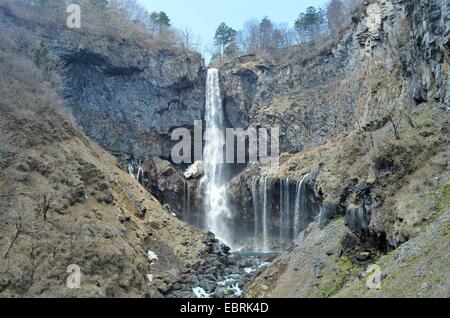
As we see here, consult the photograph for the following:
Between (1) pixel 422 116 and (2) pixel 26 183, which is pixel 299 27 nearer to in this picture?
(1) pixel 422 116

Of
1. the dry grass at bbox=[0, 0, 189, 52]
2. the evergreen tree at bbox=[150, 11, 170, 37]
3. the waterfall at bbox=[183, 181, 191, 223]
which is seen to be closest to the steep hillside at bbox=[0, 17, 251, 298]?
the waterfall at bbox=[183, 181, 191, 223]

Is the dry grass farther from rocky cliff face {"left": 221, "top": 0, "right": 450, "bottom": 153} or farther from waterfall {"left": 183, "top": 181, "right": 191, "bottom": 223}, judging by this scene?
waterfall {"left": 183, "top": 181, "right": 191, "bottom": 223}

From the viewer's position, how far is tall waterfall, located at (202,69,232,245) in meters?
51.2

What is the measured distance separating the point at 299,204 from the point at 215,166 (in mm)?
16830

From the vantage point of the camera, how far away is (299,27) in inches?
3108

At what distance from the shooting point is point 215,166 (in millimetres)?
55531

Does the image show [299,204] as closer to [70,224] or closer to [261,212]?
[261,212]

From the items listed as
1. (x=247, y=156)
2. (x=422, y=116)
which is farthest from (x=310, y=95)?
(x=422, y=116)

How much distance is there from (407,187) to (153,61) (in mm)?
43948

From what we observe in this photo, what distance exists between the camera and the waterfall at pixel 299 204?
41.7m

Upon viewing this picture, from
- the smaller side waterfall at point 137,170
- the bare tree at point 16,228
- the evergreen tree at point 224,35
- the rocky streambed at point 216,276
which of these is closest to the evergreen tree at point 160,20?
the evergreen tree at point 224,35

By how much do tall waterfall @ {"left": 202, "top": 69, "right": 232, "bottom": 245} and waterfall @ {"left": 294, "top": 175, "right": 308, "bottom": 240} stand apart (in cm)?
1052

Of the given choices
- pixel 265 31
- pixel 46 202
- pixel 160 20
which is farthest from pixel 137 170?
pixel 265 31
